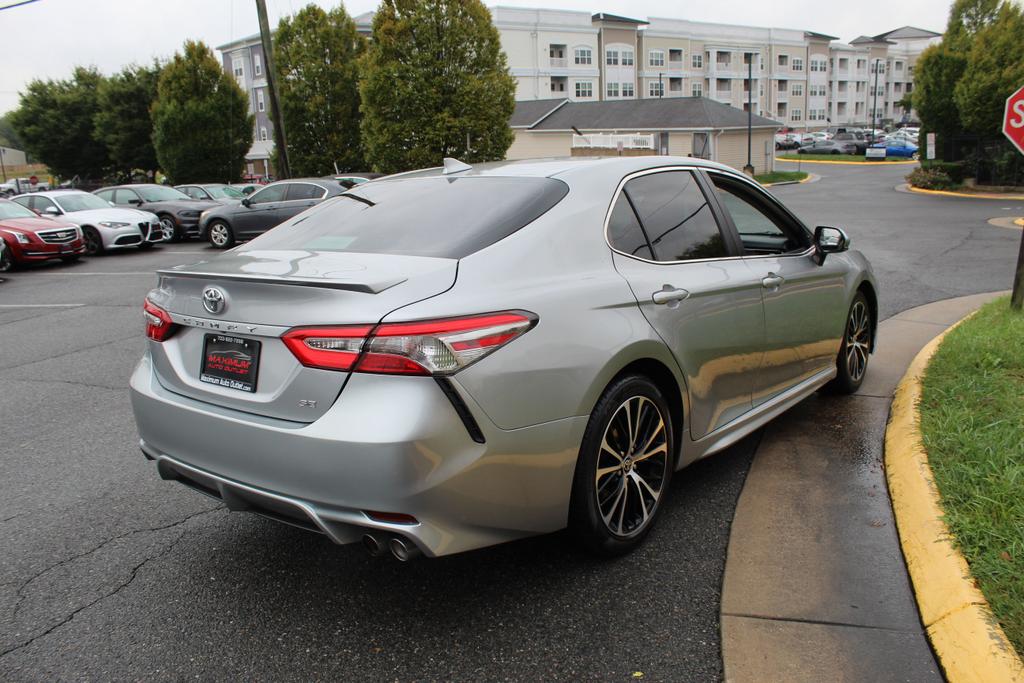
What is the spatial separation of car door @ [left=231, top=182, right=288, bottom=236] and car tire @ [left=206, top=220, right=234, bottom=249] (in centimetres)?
22

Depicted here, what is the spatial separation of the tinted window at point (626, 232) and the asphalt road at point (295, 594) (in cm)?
130

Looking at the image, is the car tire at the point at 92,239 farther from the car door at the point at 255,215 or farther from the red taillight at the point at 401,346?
the red taillight at the point at 401,346

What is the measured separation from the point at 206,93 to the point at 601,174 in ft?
110

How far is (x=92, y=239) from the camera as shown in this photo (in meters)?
17.9

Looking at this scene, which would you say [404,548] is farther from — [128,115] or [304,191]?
[128,115]

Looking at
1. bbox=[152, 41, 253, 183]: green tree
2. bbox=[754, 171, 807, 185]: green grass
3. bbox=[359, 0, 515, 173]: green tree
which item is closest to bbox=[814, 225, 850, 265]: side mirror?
bbox=[359, 0, 515, 173]: green tree

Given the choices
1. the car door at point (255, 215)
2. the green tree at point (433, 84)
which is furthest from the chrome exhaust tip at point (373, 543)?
the green tree at point (433, 84)

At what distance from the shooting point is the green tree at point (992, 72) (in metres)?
25.9

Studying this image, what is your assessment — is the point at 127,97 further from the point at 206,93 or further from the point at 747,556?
the point at 747,556

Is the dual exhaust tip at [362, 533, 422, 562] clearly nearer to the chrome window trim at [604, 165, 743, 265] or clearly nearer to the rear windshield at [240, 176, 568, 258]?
the rear windshield at [240, 176, 568, 258]

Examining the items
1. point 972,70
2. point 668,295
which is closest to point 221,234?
point 668,295

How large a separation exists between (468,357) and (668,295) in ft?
3.90

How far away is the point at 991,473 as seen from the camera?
3727mm

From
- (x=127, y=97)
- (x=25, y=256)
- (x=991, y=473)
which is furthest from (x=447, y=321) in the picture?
(x=127, y=97)
